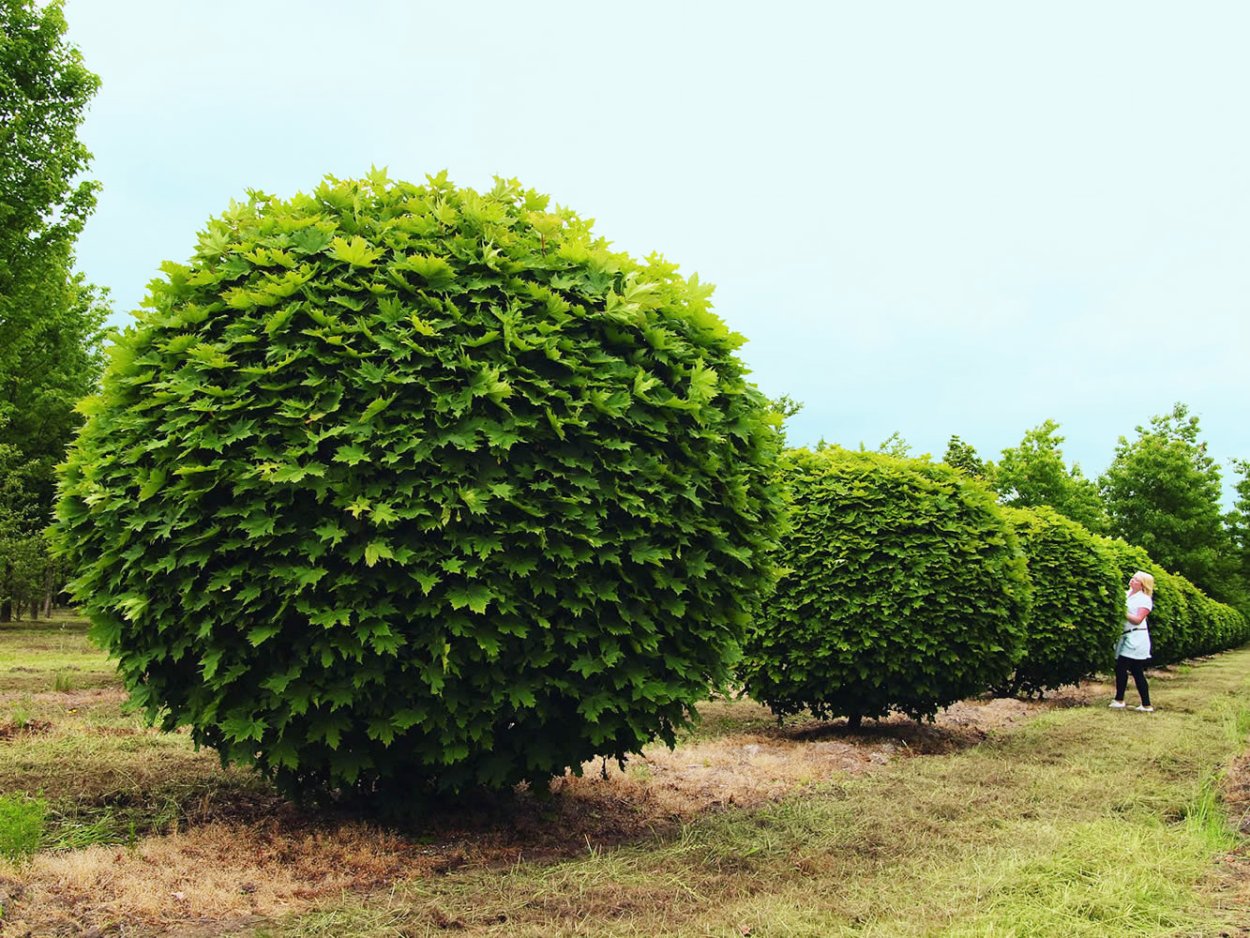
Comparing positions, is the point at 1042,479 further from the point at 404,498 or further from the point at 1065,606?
the point at 404,498

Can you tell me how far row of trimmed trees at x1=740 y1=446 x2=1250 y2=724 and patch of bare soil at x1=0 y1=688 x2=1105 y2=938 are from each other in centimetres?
115

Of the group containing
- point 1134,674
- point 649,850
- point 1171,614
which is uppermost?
point 1171,614

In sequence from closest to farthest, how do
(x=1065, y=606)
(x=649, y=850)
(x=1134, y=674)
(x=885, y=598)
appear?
1. (x=649, y=850)
2. (x=885, y=598)
3. (x=1134, y=674)
4. (x=1065, y=606)

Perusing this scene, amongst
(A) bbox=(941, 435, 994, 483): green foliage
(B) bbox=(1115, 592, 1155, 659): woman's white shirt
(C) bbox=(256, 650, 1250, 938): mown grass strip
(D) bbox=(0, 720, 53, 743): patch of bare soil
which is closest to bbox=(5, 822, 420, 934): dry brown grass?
(C) bbox=(256, 650, 1250, 938): mown grass strip

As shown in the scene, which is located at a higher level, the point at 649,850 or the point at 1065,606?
the point at 1065,606

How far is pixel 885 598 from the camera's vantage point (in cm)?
867

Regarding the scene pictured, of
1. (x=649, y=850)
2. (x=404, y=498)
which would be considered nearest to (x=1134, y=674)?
(x=649, y=850)

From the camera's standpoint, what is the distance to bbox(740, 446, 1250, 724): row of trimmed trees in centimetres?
870

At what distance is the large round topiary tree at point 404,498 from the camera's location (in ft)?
14.3

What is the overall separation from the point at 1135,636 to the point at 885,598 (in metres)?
7.40

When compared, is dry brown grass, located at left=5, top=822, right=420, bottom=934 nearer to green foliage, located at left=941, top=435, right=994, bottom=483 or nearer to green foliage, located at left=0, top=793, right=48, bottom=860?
green foliage, located at left=0, top=793, right=48, bottom=860

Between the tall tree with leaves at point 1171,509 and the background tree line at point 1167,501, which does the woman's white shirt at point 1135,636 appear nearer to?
the background tree line at point 1167,501

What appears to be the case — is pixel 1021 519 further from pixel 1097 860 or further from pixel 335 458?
pixel 335 458

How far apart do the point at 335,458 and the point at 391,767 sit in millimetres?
1773
